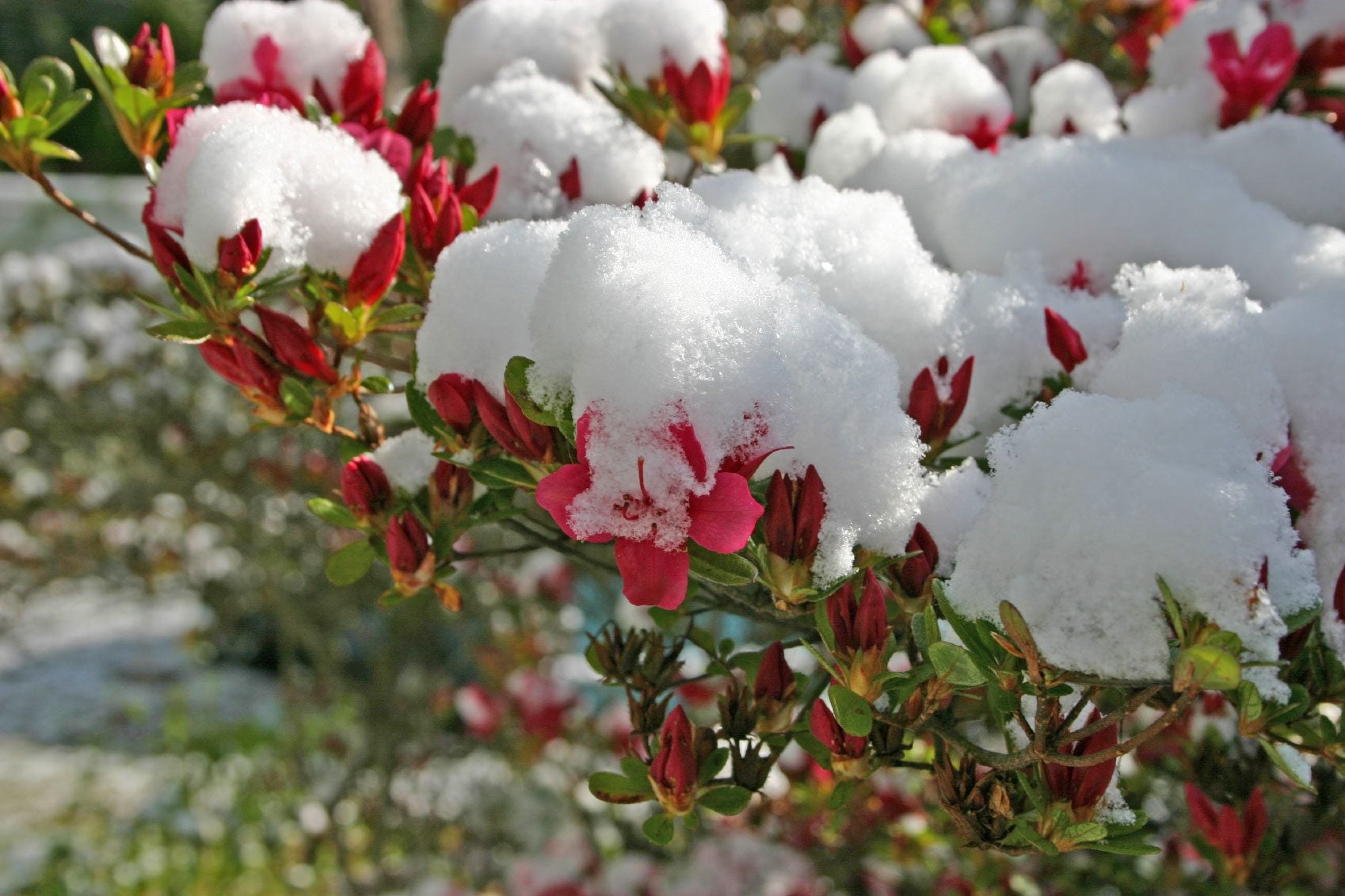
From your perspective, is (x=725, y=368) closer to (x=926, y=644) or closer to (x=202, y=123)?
(x=926, y=644)

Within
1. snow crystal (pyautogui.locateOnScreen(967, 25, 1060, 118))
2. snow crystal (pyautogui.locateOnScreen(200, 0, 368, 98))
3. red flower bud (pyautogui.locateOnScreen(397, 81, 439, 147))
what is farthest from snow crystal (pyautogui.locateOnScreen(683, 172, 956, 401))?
snow crystal (pyautogui.locateOnScreen(967, 25, 1060, 118))

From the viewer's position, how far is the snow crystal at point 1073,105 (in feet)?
4.29

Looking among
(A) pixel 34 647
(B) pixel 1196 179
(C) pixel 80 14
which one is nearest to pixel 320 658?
(B) pixel 1196 179

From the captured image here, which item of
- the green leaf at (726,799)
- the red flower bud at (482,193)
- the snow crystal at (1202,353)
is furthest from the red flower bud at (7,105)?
the snow crystal at (1202,353)

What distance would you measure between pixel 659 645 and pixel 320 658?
8.88 ft

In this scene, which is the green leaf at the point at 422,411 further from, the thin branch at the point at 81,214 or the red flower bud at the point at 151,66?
the red flower bud at the point at 151,66

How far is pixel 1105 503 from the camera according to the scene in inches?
23.4

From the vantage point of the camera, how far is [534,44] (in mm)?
1213

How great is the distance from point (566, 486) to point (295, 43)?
749 millimetres

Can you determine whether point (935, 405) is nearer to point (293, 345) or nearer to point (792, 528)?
point (792, 528)

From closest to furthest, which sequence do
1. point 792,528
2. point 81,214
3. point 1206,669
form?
1. point 1206,669
2. point 792,528
3. point 81,214

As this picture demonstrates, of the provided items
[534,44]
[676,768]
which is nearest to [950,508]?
[676,768]

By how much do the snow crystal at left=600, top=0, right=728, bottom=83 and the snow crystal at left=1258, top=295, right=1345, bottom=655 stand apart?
65cm

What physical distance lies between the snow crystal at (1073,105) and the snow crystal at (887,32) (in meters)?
0.32
